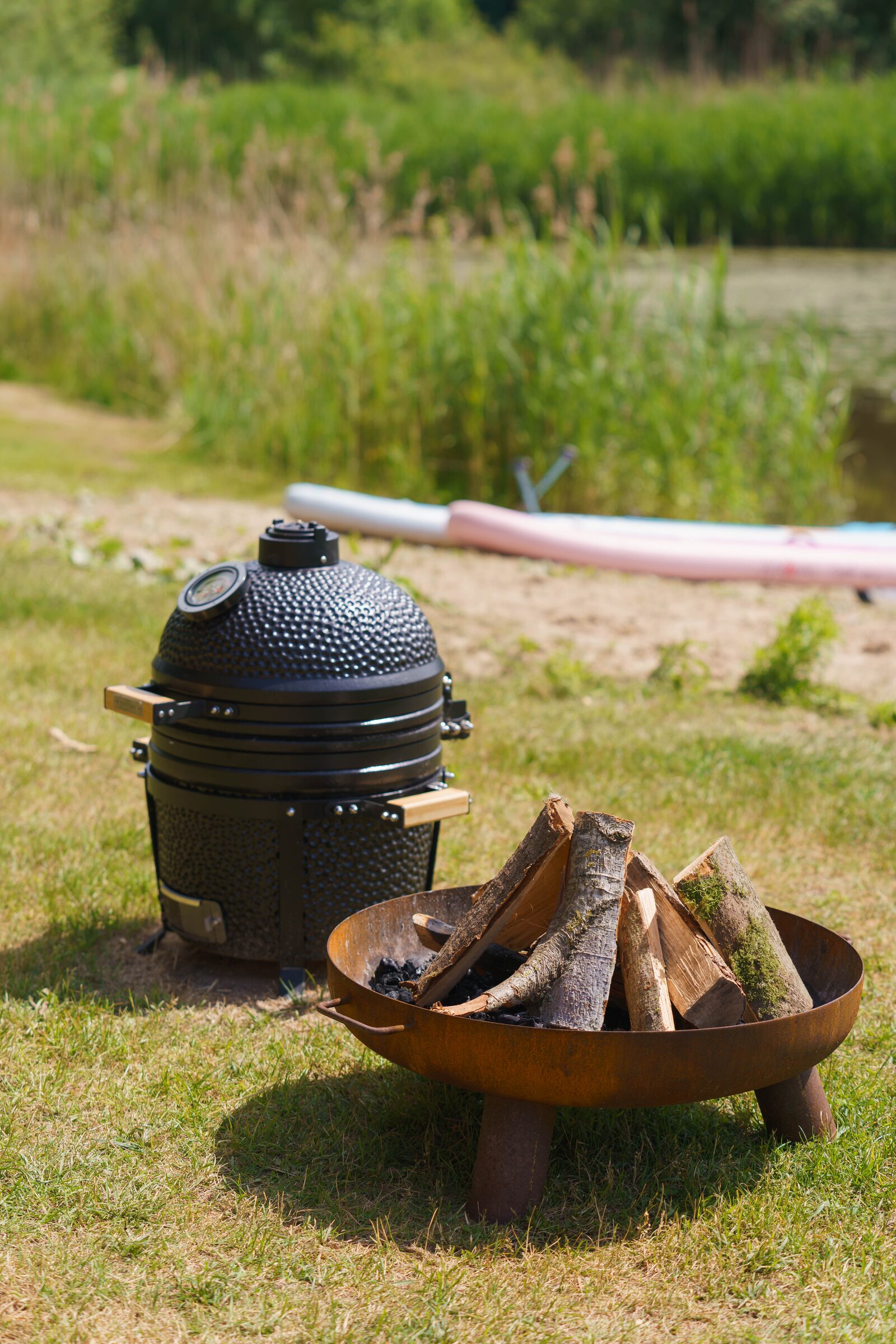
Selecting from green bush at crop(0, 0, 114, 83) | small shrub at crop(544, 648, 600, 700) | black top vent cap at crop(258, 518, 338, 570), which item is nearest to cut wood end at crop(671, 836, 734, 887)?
black top vent cap at crop(258, 518, 338, 570)

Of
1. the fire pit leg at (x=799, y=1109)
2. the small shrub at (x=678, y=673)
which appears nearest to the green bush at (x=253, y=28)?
the small shrub at (x=678, y=673)

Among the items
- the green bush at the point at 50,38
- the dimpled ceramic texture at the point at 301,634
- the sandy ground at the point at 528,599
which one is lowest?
the sandy ground at the point at 528,599

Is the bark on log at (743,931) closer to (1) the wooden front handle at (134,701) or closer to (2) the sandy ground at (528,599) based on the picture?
(1) the wooden front handle at (134,701)

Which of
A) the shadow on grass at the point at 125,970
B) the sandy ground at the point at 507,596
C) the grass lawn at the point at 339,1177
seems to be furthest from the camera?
the sandy ground at the point at 507,596

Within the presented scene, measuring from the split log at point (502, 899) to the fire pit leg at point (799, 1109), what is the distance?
1.90ft

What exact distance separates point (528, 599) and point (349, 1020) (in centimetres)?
487

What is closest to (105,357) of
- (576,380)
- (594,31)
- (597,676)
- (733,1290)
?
(576,380)

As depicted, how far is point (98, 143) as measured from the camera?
14.0 m

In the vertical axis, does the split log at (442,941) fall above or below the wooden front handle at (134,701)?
below

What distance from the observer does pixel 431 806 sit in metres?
3.12

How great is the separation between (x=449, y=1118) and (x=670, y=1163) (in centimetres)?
43

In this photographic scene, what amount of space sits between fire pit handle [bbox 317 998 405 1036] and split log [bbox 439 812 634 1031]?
0.32ft

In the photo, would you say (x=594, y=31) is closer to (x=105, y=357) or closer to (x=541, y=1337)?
(x=105, y=357)

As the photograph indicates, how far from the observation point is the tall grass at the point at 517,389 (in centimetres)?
912
